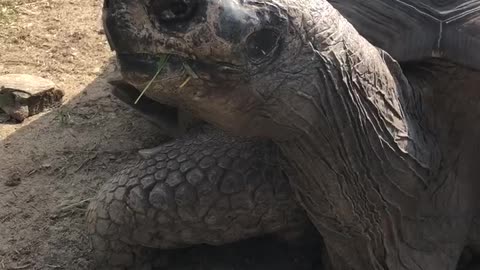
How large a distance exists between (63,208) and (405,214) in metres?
1.26

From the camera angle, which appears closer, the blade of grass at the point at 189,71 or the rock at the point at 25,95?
the blade of grass at the point at 189,71

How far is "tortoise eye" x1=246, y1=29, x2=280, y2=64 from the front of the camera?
1.48 m

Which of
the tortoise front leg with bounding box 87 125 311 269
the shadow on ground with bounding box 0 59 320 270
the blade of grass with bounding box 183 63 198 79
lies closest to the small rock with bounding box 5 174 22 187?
the shadow on ground with bounding box 0 59 320 270

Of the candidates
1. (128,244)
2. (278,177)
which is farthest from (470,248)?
(128,244)

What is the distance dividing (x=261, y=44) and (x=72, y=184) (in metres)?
1.54

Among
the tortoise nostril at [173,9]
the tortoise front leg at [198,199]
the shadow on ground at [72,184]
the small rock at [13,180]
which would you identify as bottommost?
the shadow on ground at [72,184]

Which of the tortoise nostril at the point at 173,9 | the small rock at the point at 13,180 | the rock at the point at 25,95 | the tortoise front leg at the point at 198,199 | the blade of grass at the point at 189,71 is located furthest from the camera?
the rock at the point at 25,95

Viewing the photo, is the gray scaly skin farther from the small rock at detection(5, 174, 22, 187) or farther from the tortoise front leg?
the small rock at detection(5, 174, 22, 187)

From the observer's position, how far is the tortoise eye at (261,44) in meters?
1.48

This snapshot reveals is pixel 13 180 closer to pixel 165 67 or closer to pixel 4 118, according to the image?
pixel 4 118

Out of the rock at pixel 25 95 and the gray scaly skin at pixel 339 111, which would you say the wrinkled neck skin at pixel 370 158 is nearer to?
the gray scaly skin at pixel 339 111

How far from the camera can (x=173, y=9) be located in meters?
1.34

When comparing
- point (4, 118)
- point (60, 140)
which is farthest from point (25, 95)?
point (60, 140)

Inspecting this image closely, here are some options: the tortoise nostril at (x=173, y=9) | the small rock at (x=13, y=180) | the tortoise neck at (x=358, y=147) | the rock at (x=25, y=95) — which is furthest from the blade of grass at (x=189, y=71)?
the rock at (x=25, y=95)
